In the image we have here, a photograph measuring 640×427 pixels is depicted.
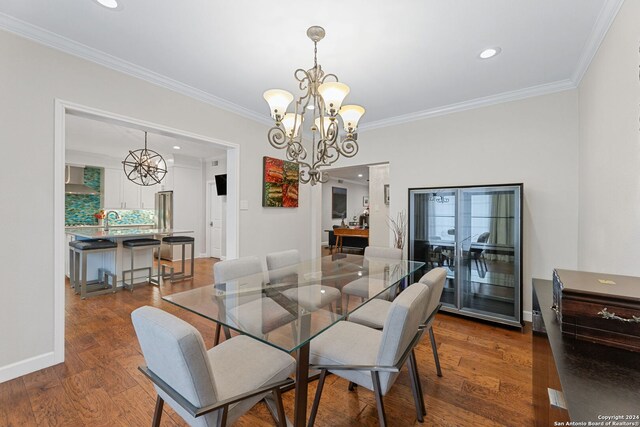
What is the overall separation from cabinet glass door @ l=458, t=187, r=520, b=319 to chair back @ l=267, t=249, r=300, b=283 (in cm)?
199

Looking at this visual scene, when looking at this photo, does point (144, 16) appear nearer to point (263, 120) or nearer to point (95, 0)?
point (95, 0)

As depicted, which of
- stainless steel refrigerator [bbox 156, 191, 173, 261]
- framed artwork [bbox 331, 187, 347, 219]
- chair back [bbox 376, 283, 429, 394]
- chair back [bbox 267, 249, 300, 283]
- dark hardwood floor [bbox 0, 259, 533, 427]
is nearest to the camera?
chair back [bbox 376, 283, 429, 394]

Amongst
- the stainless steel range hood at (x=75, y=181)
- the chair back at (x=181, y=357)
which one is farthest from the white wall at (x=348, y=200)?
the chair back at (x=181, y=357)

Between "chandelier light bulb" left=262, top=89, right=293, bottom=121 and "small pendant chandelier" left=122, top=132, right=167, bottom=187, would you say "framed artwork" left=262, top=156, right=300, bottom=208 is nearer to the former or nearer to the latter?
"chandelier light bulb" left=262, top=89, right=293, bottom=121

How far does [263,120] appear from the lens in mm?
3832

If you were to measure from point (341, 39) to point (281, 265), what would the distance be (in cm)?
210

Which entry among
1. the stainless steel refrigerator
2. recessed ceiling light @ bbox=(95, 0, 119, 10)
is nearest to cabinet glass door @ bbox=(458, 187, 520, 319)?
recessed ceiling light @ bbox=(95, 0, 119, 10)

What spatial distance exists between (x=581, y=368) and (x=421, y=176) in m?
3.06

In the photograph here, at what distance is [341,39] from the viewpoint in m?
2.09

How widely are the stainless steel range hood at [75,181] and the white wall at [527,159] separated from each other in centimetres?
706

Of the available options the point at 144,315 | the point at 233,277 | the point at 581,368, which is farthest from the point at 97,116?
the point at 581,368

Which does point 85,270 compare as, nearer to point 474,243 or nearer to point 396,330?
point 396,330

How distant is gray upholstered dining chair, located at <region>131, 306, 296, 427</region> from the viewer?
95 cm

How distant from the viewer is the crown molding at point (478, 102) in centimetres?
281
